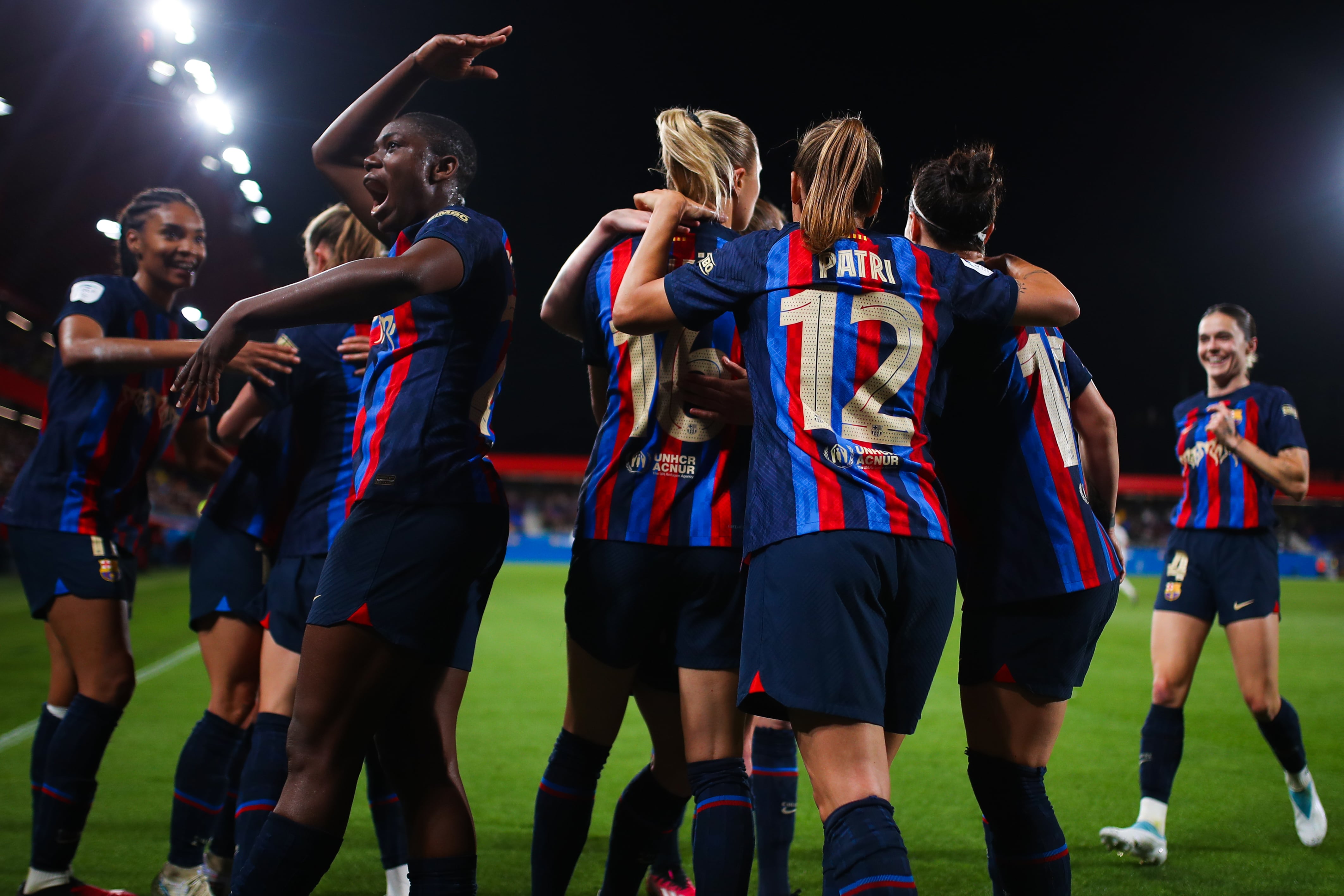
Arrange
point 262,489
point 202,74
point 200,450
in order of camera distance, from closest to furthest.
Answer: point 262,489, point 200,450, point 202,74

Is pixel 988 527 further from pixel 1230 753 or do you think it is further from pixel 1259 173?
pixel 1259 173

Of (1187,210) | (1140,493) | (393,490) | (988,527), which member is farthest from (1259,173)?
(1140,493)

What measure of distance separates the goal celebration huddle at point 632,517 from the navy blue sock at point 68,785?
0.01 m

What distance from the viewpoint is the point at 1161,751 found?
3.75 meters

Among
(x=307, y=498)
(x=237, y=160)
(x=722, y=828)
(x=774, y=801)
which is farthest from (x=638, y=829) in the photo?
(x=237, y=160)

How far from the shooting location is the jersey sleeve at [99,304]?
10.2 feet

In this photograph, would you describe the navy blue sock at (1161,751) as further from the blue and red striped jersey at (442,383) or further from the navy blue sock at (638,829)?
the blue and red striped jersey at (442,383)

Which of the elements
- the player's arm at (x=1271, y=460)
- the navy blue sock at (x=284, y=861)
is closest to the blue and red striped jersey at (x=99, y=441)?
the navy blue sock at (x=284, y=861)

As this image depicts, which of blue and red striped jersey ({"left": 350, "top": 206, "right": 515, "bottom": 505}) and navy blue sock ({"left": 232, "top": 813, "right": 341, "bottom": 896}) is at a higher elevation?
blue and red striped jersey ({"left": 350, "top": 206, "right": 515, "bottom": 505})

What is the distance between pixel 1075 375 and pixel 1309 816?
271 centimetres

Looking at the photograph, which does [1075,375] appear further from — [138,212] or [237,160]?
[237,160]

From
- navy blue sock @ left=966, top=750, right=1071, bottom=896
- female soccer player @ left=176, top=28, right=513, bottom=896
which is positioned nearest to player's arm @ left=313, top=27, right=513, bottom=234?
female soccer player @ left=176, top=28, right=513, bottom=896

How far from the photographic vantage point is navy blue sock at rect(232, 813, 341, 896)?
1764mm

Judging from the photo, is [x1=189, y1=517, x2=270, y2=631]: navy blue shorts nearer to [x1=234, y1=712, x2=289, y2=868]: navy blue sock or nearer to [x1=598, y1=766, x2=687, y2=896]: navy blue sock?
[x1=234, y1=712, x2=289, y2=868]: navy blue sock
